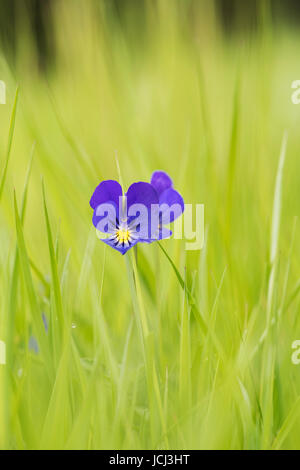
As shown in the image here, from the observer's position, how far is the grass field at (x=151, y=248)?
42 cm

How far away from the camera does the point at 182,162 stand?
63 cm

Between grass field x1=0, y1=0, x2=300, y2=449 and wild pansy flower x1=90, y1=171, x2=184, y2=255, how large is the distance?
0.03 metres

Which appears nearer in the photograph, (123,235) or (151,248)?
(123,235)

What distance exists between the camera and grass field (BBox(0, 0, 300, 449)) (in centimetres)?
42

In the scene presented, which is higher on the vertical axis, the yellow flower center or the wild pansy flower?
→ the wild pansy flower

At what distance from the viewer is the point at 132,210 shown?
1.54 ft

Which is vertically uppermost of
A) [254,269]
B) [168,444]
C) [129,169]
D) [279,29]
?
[279,29]

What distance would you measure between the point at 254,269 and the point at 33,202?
30 cm

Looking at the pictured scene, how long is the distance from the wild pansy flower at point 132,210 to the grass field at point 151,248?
0.10 feet

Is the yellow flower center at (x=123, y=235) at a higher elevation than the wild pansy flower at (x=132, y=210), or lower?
lower

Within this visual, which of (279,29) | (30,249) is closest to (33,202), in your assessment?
(30,249)

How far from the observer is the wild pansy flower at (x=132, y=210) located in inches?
17.6

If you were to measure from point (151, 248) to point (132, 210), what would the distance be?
0.11 m
